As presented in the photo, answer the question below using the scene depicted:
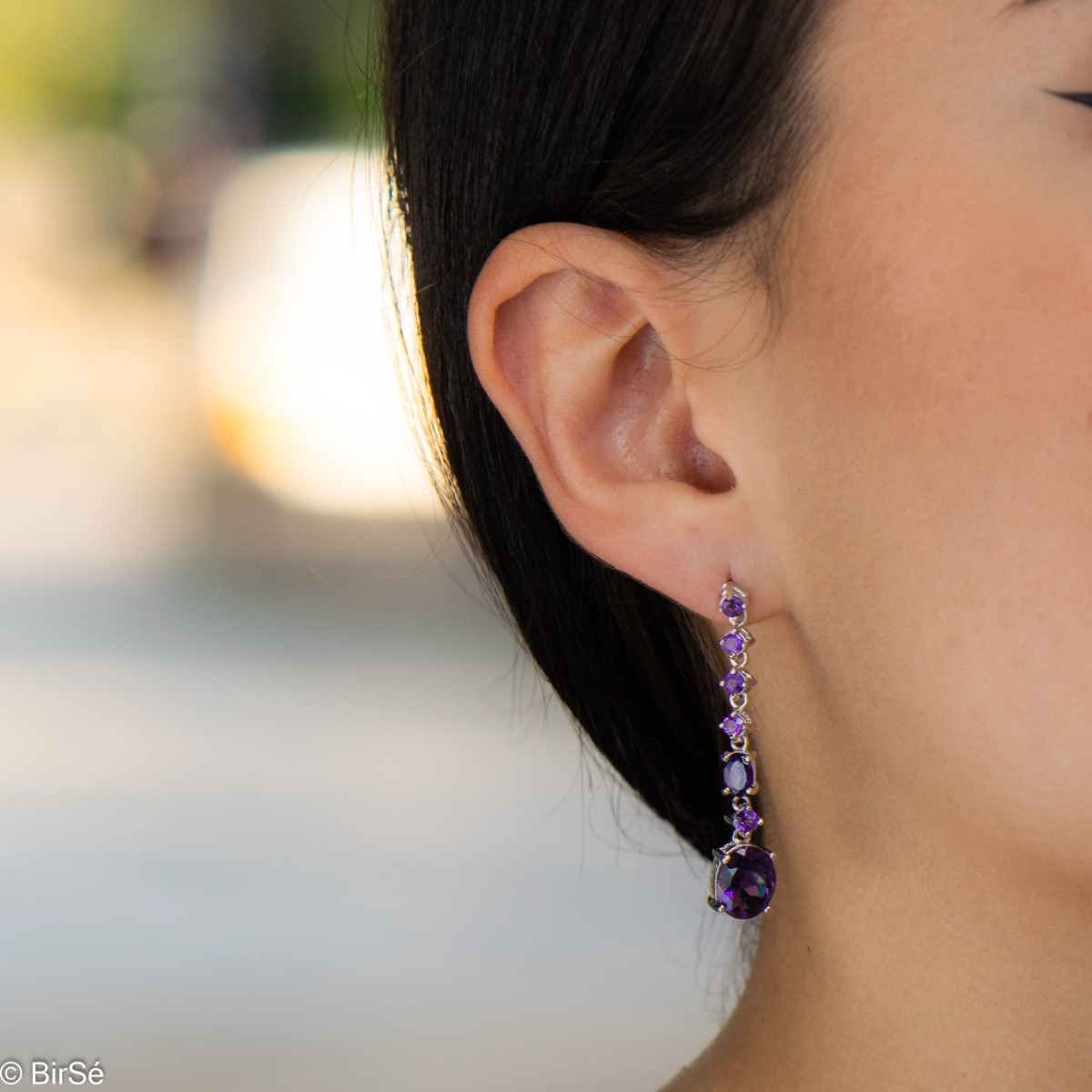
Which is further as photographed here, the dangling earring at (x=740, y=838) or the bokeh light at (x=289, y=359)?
the bokeh light at (x=289, y=359)

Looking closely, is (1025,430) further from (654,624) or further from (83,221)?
(83,221)

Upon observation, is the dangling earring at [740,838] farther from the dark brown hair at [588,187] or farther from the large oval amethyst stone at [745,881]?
the dark brown hair at [588,187]

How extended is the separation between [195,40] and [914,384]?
9.76 metres

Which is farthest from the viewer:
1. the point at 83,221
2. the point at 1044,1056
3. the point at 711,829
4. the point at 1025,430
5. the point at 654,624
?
the point at 83,221

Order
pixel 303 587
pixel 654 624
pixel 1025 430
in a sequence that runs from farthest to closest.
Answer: pixel 303 587
pixel 654 624
pixel 1025 430

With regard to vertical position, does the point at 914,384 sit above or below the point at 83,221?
above

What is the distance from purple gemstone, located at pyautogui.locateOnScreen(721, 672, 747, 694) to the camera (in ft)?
3.43

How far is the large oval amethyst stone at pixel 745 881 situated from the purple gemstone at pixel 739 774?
42 mm

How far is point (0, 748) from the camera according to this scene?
A: 486cm

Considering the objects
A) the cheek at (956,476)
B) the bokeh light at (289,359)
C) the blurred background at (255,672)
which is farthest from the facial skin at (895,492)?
the bokeh light at (289,359)

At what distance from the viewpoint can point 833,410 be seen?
2.93ft

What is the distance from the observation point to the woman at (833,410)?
2.72 feet

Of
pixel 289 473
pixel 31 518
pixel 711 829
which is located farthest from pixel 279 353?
pixel 711 829

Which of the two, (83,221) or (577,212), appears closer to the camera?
(577,212)
